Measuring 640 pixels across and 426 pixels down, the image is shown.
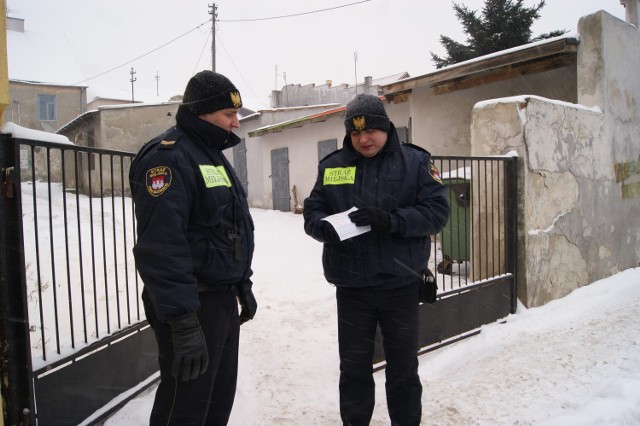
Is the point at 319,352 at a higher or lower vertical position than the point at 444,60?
lower

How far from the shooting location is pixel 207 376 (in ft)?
6.08

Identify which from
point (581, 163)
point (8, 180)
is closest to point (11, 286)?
point (8, 180)

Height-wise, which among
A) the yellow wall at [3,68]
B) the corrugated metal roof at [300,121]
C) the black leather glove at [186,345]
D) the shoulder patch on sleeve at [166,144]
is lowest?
the black leather glove at [186,345]

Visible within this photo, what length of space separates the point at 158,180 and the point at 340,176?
1.11 metres

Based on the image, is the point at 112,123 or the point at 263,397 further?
the point at 112,123

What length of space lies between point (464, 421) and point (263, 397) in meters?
1.30

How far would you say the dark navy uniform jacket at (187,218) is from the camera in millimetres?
1647

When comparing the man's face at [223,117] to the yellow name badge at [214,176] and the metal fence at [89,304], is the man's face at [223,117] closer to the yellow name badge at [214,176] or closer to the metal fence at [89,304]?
the yellow name badge at [214,176]

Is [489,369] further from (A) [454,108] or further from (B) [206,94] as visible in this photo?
(A) [454,108]

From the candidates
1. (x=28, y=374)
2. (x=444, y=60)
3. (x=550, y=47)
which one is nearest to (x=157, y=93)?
(x=444, y=60)

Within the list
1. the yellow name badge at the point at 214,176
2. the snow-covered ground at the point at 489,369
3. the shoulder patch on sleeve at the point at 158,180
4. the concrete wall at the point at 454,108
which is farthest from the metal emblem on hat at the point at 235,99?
the concrete wall at the point at 454,108

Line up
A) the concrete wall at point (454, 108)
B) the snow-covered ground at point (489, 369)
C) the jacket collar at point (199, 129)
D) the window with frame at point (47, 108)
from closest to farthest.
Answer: the jacket collar at point (199, 129), the snow-covered ground at point (489, 369), the concrete wall at point (454, 108), the window with frame at point (47, 108)

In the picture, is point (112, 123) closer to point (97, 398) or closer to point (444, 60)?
point (444, 60)

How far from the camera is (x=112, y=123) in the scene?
16531mm
